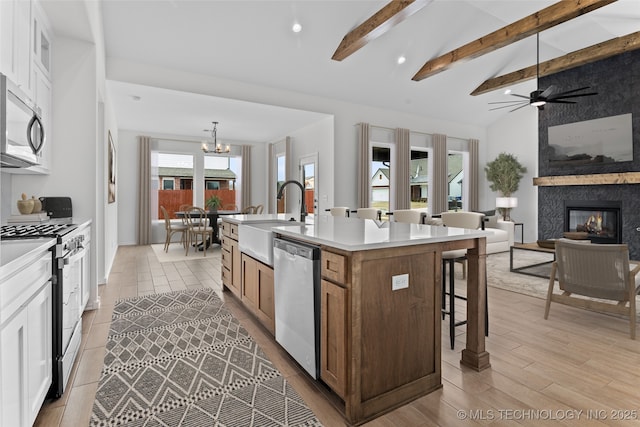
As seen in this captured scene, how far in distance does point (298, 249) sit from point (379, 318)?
592 millimetres

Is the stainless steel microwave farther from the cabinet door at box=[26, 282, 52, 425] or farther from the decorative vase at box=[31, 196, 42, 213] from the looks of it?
the cabinet door at box=[26, 282, 52, 425]

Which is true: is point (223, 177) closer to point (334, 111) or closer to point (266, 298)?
point (334, 111)

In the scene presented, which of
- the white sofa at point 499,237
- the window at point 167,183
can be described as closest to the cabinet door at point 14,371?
the white sofa at point 499,237

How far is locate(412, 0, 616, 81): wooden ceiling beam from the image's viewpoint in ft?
14.0

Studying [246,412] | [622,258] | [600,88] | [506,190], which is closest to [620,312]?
[622,258]

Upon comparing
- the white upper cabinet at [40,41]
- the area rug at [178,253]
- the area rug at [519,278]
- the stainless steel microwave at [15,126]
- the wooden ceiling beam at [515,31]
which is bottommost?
the area rug at [519,278]

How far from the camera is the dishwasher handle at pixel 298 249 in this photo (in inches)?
70.0

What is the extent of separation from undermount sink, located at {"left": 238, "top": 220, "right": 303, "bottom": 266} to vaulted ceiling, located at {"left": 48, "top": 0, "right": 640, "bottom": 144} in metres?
2.64

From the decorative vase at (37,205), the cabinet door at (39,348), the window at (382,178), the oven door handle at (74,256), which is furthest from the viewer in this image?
the window at (382,178)

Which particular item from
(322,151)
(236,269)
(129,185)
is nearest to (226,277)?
(236,269)

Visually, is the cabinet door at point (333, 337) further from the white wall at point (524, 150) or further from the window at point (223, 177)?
the white wall at point (524, 150)

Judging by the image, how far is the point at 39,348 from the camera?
1521 millimetres

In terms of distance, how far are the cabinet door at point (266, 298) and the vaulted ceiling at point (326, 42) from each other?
9.92ft

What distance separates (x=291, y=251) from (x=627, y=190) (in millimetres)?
6877
